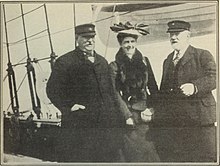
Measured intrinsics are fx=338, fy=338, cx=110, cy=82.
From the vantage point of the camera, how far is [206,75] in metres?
0.72

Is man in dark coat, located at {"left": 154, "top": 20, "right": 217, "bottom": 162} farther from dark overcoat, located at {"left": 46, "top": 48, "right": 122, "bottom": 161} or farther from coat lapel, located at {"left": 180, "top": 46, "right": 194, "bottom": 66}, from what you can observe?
dark overcoat, located at {"left": 46, "top": 48, "right": 122, "bottom": 161}

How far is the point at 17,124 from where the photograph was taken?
0.72 meters

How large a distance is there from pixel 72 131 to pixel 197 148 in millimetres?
266

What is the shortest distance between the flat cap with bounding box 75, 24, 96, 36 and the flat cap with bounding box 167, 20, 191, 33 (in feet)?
0.54

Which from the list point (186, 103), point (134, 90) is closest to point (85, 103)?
point (134, 90)

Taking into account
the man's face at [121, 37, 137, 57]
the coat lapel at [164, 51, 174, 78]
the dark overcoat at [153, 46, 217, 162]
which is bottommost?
the dark overcoat at [153, 46, 217, 162]

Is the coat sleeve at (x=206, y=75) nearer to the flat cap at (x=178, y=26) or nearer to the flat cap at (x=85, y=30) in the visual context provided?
Result: the flat cap at (x=178, y=26)

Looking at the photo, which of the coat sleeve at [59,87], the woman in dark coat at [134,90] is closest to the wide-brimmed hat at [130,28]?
the woman in dark coat at [134,90]

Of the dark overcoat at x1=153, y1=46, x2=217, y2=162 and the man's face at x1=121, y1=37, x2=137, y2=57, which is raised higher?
the man's face at x1=121, y1=37, x2=137, y2=57

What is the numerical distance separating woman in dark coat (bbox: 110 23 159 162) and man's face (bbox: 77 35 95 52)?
0.06 meters

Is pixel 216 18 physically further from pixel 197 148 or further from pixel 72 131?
pixel 72 131

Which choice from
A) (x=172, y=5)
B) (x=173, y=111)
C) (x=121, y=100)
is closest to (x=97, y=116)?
(x=121, y=100)

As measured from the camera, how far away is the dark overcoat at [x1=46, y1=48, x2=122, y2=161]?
714 mm

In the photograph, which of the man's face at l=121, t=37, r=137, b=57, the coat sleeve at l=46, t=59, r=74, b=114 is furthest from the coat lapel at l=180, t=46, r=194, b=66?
the coat sleeve at l=46, t=59, r=74, b=114
